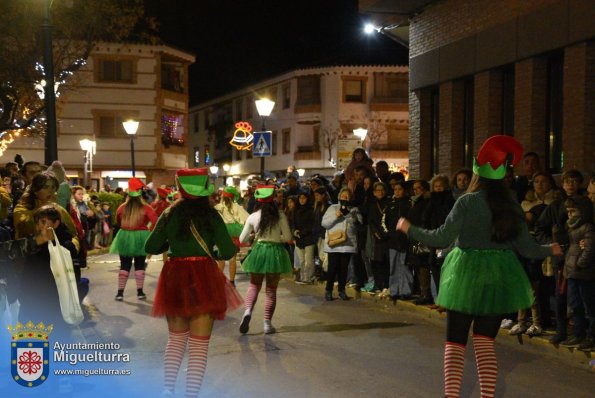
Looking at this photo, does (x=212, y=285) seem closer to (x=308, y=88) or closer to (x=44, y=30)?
(x=44, y=30)

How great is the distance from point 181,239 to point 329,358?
10.2 ft

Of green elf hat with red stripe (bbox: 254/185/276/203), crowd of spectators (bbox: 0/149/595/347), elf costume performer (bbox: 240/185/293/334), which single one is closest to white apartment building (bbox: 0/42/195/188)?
crowd of spectators (bbox: 0/149/595/347)

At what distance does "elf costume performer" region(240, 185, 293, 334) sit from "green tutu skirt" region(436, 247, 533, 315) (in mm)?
4427

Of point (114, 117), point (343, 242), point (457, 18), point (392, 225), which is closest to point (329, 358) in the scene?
point (392, 225)

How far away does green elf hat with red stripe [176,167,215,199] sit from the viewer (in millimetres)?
6531

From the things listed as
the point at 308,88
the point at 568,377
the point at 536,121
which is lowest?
the point at 568,377

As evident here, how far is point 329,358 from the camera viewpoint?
8.81 metres

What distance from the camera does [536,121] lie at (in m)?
14.0

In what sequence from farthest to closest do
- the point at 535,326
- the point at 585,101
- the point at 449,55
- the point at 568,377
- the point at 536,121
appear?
1. the point at 449,55
2. the point at 536,121
3. the point at 585,101
4. the point at 535,326
5. the point at 568,377

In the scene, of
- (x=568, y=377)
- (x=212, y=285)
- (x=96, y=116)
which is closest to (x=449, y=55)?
(x=568, y=377)

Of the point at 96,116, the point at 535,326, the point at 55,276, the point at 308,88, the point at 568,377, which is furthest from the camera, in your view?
the point at 308,88

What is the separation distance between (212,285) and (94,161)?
43.7 metres

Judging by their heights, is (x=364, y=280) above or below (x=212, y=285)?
below

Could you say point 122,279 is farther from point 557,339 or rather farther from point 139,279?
point 557,339
